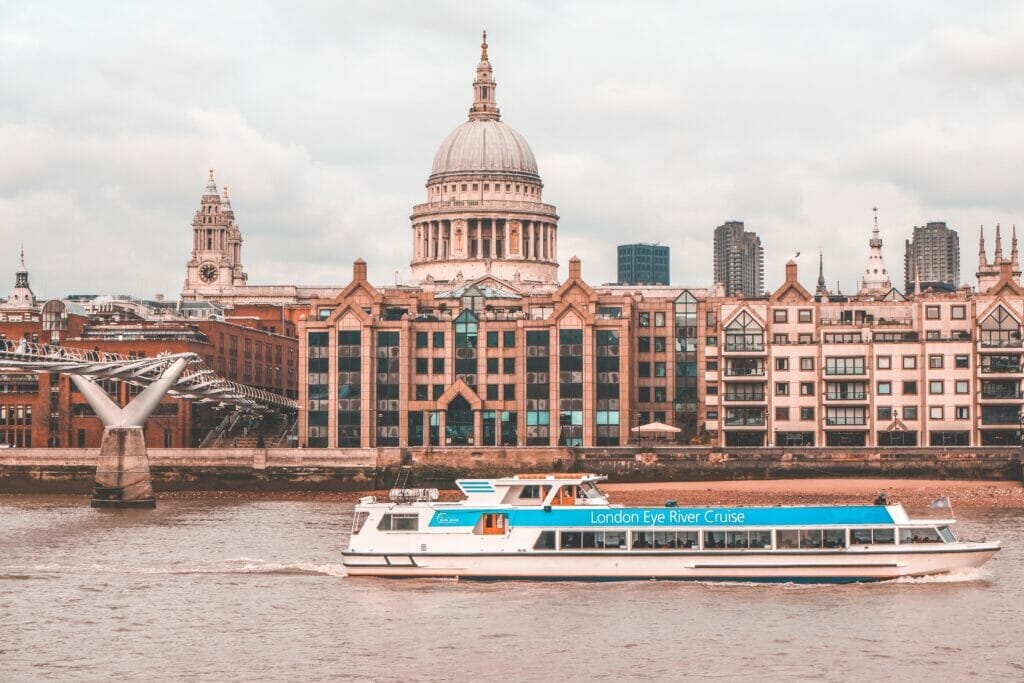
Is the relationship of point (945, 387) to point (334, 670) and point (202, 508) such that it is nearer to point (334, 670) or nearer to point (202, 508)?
point (202, 508)

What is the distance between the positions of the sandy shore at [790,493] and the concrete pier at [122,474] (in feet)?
26.1

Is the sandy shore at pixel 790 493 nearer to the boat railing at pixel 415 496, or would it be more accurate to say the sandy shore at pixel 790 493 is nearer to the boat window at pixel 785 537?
the boat railing at pixel 415 496

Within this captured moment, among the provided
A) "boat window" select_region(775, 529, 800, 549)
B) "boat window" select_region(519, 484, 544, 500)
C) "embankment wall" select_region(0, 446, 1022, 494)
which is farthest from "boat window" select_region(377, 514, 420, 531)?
"embankment wall" select_region(0, 446, 1022, 494)

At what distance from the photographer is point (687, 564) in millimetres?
66312

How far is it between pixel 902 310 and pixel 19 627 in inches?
3231

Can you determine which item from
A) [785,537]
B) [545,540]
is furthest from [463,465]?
[785,537]

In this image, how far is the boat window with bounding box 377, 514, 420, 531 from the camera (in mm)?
68000

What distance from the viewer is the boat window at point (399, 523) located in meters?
68.0

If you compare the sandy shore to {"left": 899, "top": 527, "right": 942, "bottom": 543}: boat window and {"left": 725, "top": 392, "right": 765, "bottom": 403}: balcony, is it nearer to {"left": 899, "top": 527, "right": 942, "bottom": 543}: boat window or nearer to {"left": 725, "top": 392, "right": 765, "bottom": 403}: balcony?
{"left": 725, "top": 392, "right": 765, "bottom": 403}: balcony

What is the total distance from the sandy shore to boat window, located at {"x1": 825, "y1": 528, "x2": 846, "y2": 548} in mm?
32128

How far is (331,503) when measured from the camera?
109188 mm

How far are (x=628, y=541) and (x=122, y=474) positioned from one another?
1840 inches

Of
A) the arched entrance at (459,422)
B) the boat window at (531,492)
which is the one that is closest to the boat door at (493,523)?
the boat window at (531,492)

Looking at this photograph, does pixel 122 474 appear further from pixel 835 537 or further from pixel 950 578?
pixel 950 578
